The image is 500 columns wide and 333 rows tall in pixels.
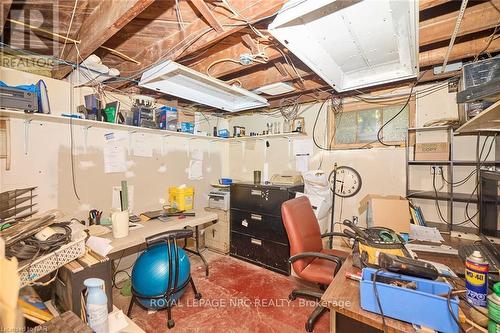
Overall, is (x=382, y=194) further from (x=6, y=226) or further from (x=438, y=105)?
(x=6, y=226)

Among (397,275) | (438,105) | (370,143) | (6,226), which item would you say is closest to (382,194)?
(370,143)

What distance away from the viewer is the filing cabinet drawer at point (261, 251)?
2666 millimetres

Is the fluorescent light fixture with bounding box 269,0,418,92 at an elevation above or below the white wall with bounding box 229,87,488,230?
above

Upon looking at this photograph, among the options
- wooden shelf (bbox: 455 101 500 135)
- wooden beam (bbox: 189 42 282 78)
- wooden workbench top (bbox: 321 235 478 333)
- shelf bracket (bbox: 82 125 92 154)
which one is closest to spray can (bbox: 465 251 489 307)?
wooden workbench top (bbox: 321 235 478 333)

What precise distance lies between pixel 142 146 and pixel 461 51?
11.0ft

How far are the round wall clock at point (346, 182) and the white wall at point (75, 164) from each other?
2251mm

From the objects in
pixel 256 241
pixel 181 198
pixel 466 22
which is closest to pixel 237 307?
pixel 256 241

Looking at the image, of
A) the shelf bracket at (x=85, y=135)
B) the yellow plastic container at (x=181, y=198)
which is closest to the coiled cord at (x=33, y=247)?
the shelf bracket at (x=85, y=135)

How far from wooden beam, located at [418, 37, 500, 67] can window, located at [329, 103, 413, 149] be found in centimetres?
66

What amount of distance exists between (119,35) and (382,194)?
10.2ft

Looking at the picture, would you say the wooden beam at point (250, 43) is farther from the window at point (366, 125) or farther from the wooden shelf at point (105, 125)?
the window at point (366, 125)

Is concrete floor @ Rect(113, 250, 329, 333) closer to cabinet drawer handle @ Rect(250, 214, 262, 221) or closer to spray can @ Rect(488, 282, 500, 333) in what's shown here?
cabinet drawer handle @ Rect(250, 214, 262, 221)

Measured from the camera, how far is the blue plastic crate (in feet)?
2.69

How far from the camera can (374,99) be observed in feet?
8.89
